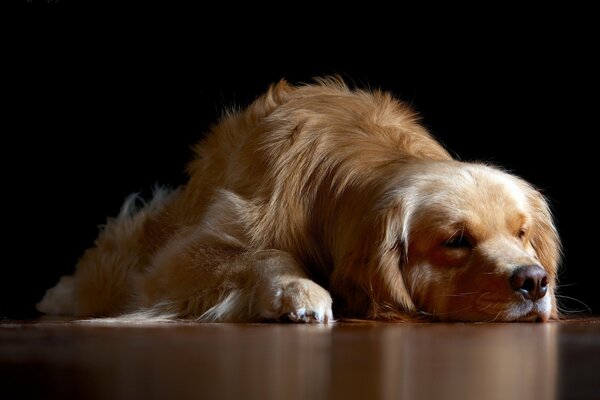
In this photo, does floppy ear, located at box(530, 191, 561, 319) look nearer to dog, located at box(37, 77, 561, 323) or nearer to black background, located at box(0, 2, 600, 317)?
dog, located at box(37, 77, 561, 323)

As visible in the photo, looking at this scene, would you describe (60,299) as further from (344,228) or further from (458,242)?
(458,242)

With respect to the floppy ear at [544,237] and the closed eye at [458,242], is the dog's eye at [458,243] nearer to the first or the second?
the closed eye at [458,242]

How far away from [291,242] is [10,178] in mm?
2253

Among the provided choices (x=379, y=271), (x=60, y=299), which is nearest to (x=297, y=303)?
(x=379, y=271)

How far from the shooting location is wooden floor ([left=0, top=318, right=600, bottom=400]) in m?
1.28

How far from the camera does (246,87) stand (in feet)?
16.0

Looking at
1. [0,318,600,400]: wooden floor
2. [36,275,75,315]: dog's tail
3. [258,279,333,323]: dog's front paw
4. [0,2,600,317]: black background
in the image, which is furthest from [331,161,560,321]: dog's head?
[36,275,75,315]: dog's tail

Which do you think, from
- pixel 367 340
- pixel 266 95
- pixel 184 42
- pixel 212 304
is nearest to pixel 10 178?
pixel 184 42

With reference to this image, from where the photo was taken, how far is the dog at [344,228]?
2900mm

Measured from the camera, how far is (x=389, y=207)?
119 inches

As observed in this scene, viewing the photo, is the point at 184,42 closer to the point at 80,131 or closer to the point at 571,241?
the point at 80,131

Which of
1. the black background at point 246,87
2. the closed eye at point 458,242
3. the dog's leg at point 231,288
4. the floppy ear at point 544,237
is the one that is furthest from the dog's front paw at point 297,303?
the black background at point 246,87

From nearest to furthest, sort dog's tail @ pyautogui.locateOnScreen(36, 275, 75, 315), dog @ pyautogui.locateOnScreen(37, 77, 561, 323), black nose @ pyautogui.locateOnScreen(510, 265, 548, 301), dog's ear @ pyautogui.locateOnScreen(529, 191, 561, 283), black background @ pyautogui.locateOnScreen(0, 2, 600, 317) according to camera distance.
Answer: black nose @ pyautogui.locateOnScreen(510, 265, 548, 301), dog @ pyautogui.locateOnScreen(37, 77, 561, 323), dog's ear @ pyautogui.locateOnScreen(529, 191, 561, 283), dog's tail @ pyautogui.locateOnScreen(36, 275, 75, 315), black background @ pyautogui.locateOnScreen(0, 2, 600, 317)

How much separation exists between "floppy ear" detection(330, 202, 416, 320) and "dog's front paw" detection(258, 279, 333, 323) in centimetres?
Result: 22
